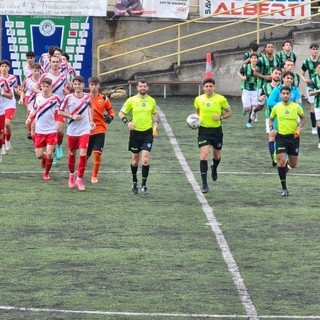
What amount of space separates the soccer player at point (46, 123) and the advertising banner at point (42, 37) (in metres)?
14.1

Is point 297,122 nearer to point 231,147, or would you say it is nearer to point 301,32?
point 231,147

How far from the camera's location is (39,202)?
65.1ft

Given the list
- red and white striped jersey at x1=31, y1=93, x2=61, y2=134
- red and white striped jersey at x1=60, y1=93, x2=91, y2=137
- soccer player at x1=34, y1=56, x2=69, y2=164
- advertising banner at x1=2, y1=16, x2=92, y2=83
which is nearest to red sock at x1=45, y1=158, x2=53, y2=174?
red and white striped jersey at x1=31, y1=93, x2=61, y2=134

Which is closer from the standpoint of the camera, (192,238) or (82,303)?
(82,303)

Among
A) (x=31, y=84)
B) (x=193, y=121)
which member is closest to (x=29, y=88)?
(x=31, y=84)

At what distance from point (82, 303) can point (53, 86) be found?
11.9 m

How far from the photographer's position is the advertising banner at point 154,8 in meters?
36.3

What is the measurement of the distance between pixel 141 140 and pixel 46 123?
2.14 metres

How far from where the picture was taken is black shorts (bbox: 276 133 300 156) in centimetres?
2087

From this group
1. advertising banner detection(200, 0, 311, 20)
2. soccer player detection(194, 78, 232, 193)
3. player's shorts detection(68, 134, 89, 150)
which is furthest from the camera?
advertising banner detection(200, 0, 311, 20)

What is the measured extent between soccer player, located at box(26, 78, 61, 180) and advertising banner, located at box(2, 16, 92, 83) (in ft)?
46.3

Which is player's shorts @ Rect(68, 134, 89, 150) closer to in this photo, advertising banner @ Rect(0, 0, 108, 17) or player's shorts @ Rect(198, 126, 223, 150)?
player's shorts @ Rect(198, 126, 223, 150)

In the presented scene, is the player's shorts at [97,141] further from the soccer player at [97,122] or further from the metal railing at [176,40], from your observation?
the metal railing at [176,40]

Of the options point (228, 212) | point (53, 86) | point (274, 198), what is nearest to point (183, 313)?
point (228, 212)
